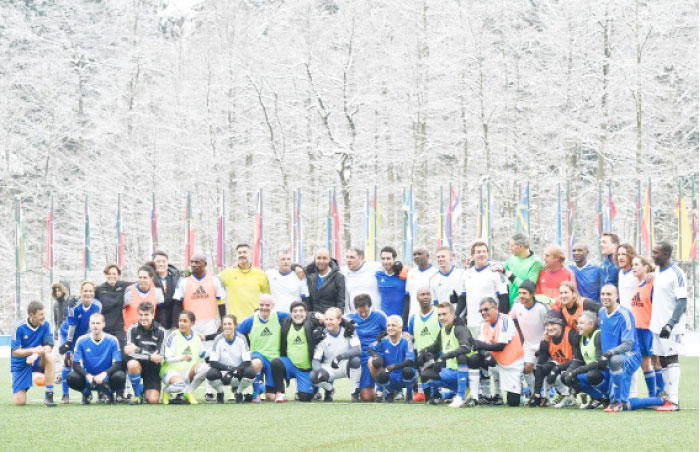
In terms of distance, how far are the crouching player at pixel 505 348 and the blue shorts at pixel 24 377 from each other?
522 cm

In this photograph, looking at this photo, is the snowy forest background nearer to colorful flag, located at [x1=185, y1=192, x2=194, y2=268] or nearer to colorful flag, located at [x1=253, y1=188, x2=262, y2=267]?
colorful flag, located at [x1=185, y1=192, x2=194, y2=268]

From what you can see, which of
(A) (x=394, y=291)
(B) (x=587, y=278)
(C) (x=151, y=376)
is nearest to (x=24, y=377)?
(C) (x=151, y=376)

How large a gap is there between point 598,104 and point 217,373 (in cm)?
2141

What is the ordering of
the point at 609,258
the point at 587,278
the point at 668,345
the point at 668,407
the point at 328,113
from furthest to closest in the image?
the point at 328,113
the point at 587,278
the point at 609,258
the point at 668,345
the point at 668,407

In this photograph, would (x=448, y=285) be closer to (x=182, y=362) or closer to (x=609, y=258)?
(x=609, y=258)

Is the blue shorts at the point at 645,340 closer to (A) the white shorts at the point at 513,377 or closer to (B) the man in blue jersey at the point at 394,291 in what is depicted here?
(A) the white shorts at the point at 513,377

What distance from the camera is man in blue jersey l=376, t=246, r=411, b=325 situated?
13250 mm

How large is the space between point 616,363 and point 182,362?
4943 millimetres

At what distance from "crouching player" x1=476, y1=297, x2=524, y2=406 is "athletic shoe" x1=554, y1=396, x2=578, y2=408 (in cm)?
47

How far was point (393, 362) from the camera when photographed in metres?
12.8

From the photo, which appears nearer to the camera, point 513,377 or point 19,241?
point 513,377

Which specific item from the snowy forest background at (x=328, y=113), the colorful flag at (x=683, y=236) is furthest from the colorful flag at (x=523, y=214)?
the colorful flag at (x=683, y=236)

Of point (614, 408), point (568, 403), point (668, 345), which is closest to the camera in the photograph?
point (614, 408)

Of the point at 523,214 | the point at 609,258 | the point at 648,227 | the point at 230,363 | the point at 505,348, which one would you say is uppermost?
the point at 523,214
